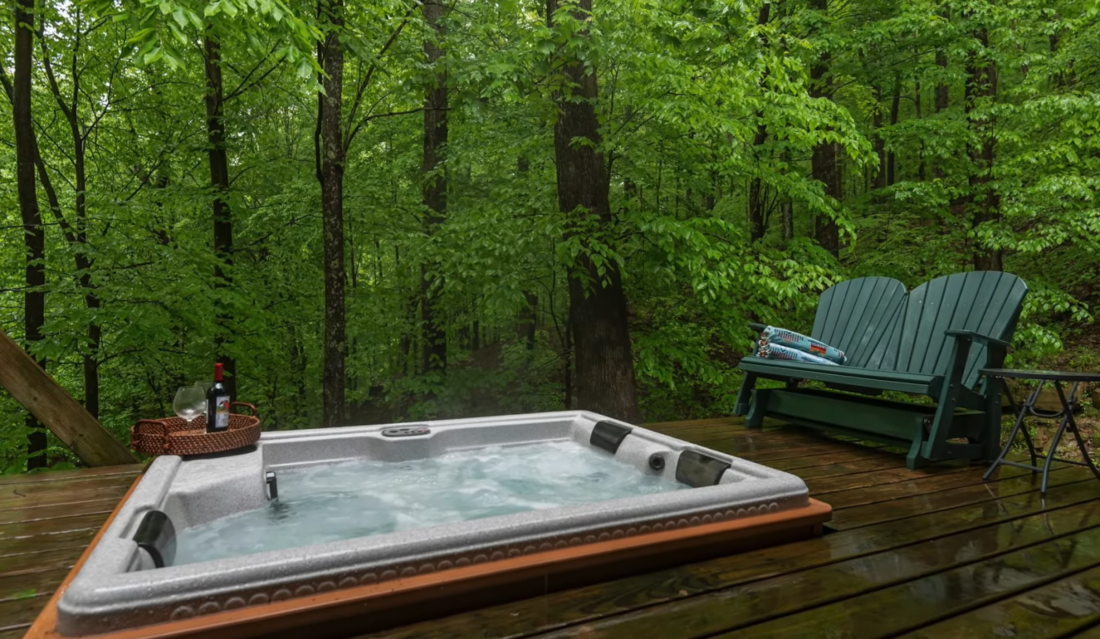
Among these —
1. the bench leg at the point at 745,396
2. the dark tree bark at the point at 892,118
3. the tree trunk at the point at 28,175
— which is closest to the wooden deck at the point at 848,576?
the bench leg at the point at 745,396

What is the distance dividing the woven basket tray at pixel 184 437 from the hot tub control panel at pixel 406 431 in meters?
0.55

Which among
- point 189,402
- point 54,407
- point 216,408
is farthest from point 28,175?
point 216,408

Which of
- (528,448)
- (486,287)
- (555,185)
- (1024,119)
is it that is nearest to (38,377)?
(528,448)

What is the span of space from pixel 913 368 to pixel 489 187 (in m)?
4.66

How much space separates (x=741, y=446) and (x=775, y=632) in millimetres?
1818

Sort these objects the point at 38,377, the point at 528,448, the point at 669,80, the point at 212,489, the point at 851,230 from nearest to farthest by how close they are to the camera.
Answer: the point at 212,489 < the point at 38,377 < the point at 528,448 < the point at 669,80 < the point at 851,230

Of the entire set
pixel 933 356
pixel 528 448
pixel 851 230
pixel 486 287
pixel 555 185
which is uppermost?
pixel 555 185

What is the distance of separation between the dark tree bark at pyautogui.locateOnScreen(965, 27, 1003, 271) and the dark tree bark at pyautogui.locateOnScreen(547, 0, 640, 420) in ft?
10.8

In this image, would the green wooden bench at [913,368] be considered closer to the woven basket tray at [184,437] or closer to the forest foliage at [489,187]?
the forest foliage at [489,187]

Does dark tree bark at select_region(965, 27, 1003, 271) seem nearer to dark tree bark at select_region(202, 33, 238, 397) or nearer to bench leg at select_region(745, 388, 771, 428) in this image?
bench leg at select_region(745, 388, 771, 428)

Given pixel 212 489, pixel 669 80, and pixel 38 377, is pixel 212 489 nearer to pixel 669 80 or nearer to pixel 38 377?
pixel 38 377

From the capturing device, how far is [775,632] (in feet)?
4.13

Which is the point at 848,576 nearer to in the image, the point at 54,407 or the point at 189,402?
the point at 189,402

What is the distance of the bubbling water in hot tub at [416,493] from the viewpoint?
6.65 ft
